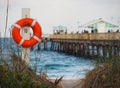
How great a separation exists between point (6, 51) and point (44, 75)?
2.31 feet

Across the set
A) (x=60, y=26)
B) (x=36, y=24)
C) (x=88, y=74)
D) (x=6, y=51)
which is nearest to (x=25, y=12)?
(x=36, y=24)

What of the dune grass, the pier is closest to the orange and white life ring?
the dune grass

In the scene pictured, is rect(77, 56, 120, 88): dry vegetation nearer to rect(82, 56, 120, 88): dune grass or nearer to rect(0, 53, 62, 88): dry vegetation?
rect(82, 56, 120, 88): dune grass

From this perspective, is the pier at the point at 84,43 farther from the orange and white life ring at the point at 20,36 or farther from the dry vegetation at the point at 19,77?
the dry vegetation at the point at 19,77

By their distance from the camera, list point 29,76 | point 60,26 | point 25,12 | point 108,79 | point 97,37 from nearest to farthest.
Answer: point 29,76 → point 108,79 → point 25,12 → point 97,37 → point 60,26

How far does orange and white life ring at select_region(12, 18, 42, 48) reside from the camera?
21.6ft

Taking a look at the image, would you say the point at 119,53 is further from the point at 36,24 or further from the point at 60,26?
the point at 60,26

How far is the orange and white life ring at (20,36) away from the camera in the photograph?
6586 millimetres

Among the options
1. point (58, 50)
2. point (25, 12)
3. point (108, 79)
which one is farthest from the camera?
point (58, 50)

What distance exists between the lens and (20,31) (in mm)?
6848

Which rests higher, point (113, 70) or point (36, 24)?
point (36, 24)

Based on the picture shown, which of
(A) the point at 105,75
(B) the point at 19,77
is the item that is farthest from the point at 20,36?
(A) the point at 105,75

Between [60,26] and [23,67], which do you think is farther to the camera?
[60,26]

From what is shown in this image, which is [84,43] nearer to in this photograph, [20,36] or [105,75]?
[20,36]
